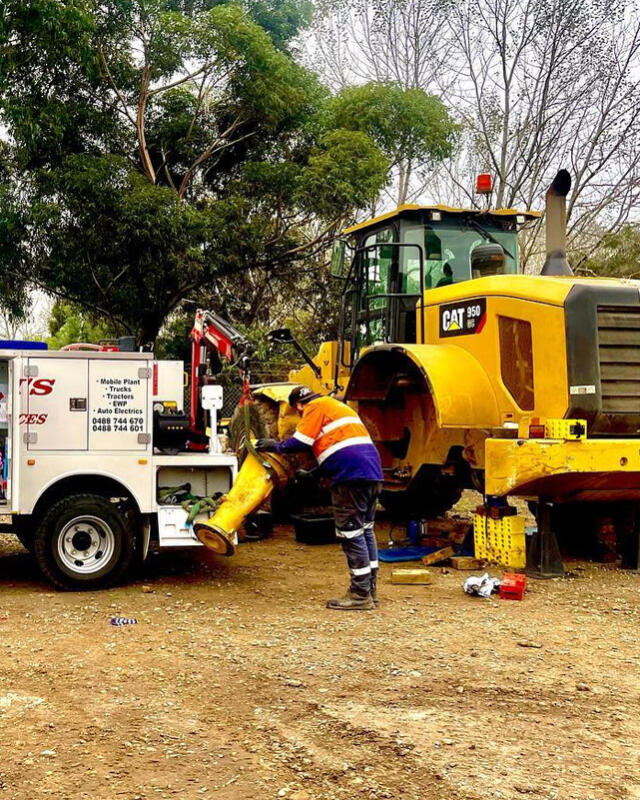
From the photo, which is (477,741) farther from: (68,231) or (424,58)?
(424,58)

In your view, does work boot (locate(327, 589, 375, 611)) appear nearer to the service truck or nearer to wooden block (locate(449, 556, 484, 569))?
the service truck

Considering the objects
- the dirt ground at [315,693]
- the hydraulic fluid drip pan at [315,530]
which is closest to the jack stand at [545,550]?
the dirt ground at [315,693]

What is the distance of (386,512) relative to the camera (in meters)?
11.8

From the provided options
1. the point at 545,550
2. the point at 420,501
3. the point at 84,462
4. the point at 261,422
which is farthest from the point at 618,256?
the point at 84,462

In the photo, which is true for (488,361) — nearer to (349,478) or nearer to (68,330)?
(349,478)

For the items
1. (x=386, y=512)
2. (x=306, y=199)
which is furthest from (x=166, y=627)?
(x=306, y=199)

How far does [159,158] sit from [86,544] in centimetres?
1325

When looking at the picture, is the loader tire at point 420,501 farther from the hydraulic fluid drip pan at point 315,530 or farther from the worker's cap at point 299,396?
the worker's cap at point 299,396

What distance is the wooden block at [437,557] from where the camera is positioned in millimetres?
8852

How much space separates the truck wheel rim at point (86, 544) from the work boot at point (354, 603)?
1870 mm

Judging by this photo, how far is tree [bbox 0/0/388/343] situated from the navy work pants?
35.5 feet

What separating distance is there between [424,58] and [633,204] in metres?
5.84

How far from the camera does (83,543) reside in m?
7.63

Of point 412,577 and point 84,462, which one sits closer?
point 84,462
